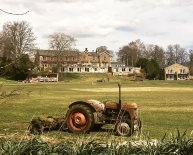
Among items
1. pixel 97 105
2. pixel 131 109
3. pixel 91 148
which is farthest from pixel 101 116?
pixel 91 148

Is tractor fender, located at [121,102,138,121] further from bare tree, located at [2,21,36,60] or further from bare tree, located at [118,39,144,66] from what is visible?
bare tree, located at [118,39,144,66]

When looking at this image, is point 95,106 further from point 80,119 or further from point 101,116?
point 80,119

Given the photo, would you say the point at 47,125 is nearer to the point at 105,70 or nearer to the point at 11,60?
the point at 11,60

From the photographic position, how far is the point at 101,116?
15977mm

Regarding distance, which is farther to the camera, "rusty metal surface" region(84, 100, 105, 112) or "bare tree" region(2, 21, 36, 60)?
"rusty metal surface" region(84, 100, 105, 112)

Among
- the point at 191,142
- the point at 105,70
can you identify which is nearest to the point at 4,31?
the point at 191,142

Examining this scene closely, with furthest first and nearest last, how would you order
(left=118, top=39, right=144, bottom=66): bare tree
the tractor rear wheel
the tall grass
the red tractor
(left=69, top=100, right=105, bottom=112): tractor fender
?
(left=118, top=39, right=144, bottom=66): bare tree < (left=69, top=100, right=105, bottom=112): tractor fender < the tractor rear wheel < the red tractor < the tall grass

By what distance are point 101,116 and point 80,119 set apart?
0.81 metres

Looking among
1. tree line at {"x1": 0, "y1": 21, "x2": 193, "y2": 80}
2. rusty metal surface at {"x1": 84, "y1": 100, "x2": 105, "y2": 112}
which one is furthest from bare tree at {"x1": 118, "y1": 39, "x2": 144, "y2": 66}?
rusty metal surface at {"x1": 84, "y1": 100, "x2": 105, "y2": 112}

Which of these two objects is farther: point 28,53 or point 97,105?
point 97,105

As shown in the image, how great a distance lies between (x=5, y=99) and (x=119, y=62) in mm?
190573

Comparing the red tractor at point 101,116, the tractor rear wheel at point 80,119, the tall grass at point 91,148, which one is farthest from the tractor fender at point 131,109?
the tall grass at point 91,148

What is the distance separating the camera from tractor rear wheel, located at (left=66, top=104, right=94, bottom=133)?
15641 mm

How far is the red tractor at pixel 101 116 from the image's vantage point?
15.3m
